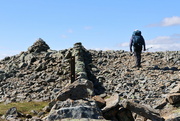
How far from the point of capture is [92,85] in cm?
1450

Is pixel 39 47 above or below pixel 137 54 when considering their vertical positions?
above

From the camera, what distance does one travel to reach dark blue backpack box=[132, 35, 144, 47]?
82.3 feet

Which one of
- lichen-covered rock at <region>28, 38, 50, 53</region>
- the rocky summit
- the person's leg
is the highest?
lichen-covered rock at <region>28, 38, 50, 53</region>

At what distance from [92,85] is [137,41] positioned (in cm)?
1158

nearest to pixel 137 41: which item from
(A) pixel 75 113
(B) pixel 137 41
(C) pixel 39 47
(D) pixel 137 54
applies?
(B) pixel 137 41

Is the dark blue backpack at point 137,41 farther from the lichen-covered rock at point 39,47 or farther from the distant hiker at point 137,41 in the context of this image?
the lichen-covered rock at point 39,47

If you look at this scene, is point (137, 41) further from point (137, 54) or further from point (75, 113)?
point (75, 113)

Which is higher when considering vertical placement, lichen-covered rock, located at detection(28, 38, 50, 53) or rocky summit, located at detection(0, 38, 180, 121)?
lichen-covered rock, located at detection(28, 38, 50, 53)

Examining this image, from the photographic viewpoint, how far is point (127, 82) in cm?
2145

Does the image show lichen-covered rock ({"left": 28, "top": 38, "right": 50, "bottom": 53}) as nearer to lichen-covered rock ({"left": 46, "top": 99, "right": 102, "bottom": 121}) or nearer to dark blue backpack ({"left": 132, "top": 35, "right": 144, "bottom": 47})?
dark blue backpack ({"left": 132, "top": 35, "right": 144, "bottom": 47})

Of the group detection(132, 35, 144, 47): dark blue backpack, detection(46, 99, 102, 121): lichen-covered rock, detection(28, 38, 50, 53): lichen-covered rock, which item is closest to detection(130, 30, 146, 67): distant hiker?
detection(132, 35, 144, 47): dark blue backpack

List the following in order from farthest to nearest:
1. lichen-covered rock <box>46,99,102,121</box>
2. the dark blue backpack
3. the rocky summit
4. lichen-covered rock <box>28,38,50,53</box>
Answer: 1. lichen-covered rock <box>28,38,50,53</box>
2. the dark blue backpack
3. the rocky summit
4. lichen-covered rock <box>46,99,102,121</box>

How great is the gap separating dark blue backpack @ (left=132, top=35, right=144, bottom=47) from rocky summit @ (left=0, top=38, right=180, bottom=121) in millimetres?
2127

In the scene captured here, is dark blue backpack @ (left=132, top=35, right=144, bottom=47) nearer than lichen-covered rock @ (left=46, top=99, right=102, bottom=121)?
No
